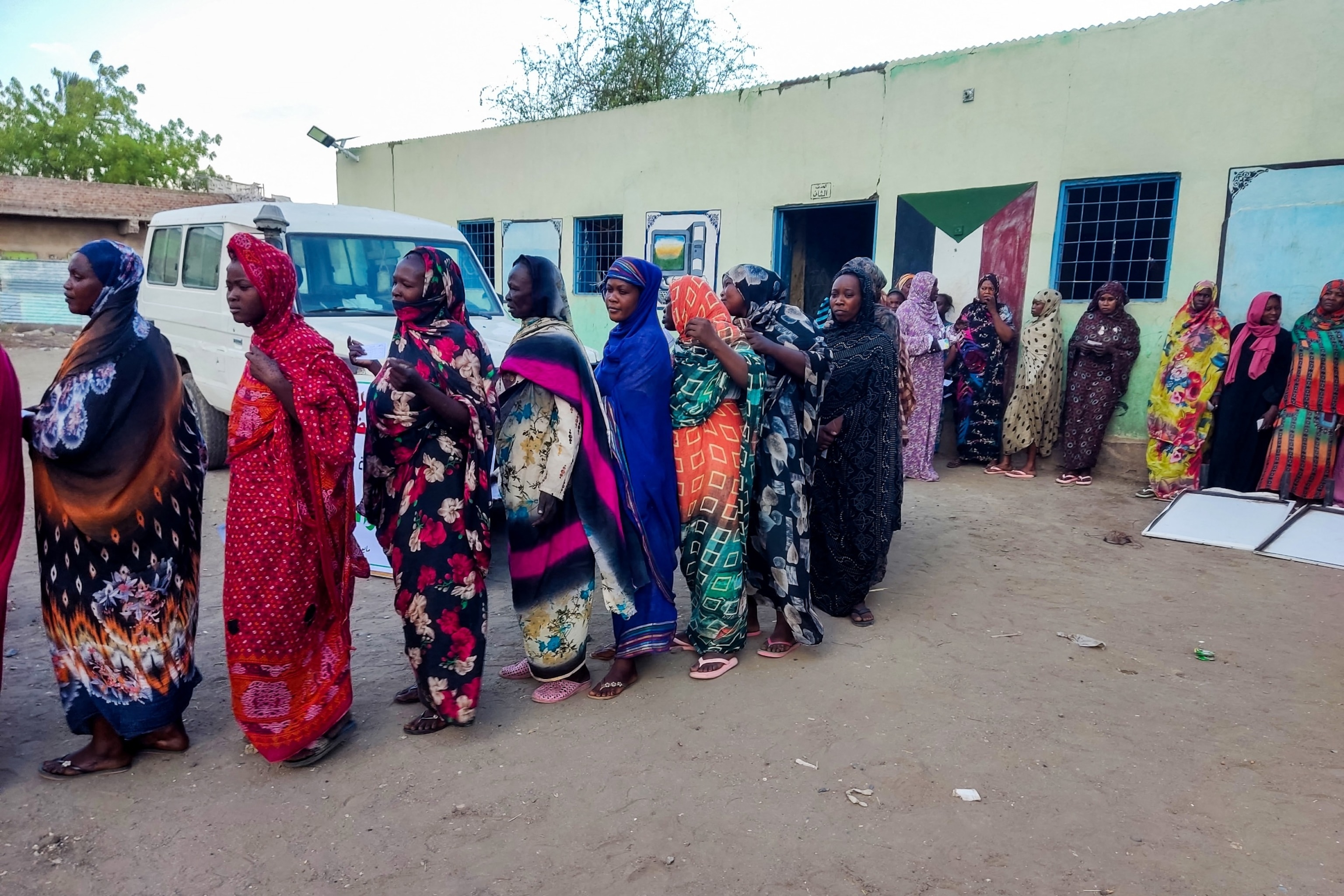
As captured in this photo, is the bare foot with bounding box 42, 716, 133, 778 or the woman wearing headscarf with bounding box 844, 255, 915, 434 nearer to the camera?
the bare foot with bounding box 42, 716, 133, 778

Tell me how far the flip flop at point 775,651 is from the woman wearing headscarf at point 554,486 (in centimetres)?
80

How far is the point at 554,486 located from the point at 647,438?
1.56 feet

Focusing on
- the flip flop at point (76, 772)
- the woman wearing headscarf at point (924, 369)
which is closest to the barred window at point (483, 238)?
the woman wearing headscarf at point (924, 369)

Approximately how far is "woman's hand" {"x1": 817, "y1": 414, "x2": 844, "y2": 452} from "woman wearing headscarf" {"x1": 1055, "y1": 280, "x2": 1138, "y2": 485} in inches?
174

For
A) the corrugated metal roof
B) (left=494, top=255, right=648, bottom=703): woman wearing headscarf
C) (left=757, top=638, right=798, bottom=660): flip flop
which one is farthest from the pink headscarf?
the corrugated metal roof

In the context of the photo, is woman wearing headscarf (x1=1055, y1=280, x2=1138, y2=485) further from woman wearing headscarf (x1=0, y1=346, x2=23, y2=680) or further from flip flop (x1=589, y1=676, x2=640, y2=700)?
woman wearing headscarf (x1=0, y1=346, x2=23, y2=680)

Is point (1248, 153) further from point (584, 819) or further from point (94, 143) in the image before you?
point (94, 143)

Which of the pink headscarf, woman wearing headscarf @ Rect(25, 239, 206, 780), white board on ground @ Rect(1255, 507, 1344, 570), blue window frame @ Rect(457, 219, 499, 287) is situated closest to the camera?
woman wearing headscarf @ Rect(25, 239, 206, 780)

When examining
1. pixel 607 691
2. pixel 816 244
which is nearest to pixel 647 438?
pixel 607 691

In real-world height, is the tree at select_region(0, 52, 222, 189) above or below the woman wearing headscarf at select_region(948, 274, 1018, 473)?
above

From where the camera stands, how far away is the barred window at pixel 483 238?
12719 mm

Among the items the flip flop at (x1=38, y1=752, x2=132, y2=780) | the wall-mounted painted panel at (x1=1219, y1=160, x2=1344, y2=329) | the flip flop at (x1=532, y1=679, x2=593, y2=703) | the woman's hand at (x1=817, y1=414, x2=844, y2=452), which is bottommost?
the flip flop at (x1=38, y1=752, x2=132, y2=780)

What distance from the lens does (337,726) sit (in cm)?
289

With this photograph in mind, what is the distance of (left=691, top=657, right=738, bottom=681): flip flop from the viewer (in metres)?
3.51
